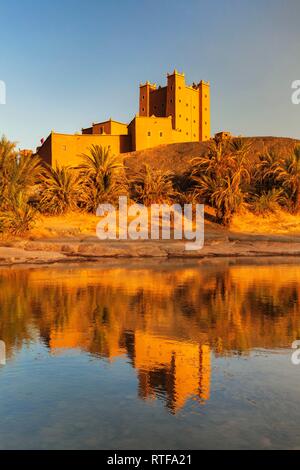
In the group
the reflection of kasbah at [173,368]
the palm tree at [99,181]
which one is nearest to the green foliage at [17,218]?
the palm tree at [99,181]

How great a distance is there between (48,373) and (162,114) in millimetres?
65352

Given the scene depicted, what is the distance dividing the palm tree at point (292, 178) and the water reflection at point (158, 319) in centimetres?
1717

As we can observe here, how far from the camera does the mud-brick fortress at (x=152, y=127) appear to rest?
4731cm

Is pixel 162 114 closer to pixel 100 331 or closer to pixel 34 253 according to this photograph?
pixel 34 253

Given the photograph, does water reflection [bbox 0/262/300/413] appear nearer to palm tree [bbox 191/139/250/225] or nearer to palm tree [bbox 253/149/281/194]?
palm tree [bbox 191/139/250/225]

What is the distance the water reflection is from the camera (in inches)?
238

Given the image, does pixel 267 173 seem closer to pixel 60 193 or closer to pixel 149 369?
pixel 60 193

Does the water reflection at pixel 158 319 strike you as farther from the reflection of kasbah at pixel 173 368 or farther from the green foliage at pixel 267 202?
the green foliage at pixel 267 202

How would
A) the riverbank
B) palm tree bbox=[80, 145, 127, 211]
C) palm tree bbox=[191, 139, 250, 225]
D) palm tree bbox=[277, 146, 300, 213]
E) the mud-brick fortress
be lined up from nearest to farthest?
1. the riverbank
2. palm tree bbox=[191, 139, 250, 225]
3. palm tree bbox=[80, 145, 127, 211]
4. palm tree bbox=[277, 146, 300, 213]
5. the mud-brick fortress

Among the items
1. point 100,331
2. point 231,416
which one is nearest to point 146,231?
point 100,331

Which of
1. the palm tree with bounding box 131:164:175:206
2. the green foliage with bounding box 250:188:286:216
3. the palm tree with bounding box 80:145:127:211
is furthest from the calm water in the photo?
the palm tree with bounding box 131:164:175:206

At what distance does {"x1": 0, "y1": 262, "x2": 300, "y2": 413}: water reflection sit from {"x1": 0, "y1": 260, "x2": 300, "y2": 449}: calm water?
0.07 ft

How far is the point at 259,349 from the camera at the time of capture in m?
6.85

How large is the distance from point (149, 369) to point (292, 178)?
2808cm
